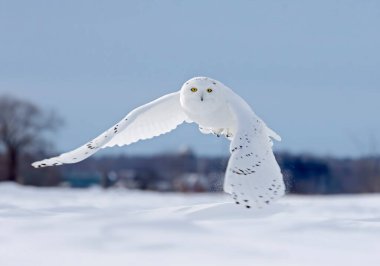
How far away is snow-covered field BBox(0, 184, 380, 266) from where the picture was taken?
19.6 ft

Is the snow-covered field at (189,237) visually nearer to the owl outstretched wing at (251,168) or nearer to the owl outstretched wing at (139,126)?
the owl outstretched wing at (251,168)

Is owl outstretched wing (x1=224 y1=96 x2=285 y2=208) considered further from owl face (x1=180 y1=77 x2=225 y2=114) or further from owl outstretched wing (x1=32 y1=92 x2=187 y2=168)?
owl outstretched wing (x1=32 y1=92 x2=187 y2=168)

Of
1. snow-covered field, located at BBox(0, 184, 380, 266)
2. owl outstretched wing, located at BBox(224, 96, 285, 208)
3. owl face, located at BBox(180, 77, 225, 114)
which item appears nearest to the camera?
snow-covered field, located at BBox(0, 184, 380, 266)

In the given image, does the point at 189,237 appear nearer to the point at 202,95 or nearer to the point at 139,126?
the point at 202,95

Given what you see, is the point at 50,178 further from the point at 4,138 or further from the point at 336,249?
the point at 336,249

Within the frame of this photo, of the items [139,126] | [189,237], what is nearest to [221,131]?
[139,126]

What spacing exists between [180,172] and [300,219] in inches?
1955

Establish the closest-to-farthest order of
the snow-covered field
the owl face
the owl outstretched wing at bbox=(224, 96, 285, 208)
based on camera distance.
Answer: the snow-covered field → the owl outstretched wing at bbox=(224, 96, 285, 208) → the owl face

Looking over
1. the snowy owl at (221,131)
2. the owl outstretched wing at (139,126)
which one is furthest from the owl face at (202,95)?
the owl outstretched wing at (139,126)

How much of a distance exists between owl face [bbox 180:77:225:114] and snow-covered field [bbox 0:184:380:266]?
3.70 feet

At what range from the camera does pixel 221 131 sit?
8.60 metres

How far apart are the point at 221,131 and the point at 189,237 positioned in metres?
2.33

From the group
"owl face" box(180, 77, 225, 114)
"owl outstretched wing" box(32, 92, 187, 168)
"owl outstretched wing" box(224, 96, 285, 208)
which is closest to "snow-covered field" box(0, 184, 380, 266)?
"owl outstretched wing" box(224, 96, 285, 208)

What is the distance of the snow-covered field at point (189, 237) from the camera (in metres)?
5.97
